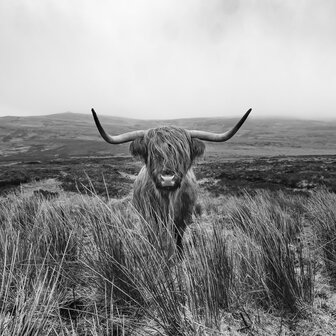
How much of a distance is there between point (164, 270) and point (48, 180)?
13508mm

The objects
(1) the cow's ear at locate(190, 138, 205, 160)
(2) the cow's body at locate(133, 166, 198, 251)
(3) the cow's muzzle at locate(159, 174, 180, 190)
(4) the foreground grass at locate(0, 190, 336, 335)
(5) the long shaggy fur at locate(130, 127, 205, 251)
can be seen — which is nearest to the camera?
(4) the foreground grass at locate(0, 190, 336, 335)

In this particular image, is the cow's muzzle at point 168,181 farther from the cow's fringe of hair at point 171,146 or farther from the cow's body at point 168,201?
the cow's body at point 168,201

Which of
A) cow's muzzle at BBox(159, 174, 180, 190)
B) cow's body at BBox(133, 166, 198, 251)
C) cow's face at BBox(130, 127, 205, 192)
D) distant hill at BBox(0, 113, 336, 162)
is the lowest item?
distant hill at BBox(0, 113, 336, 162)

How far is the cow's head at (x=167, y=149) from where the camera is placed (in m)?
3.08

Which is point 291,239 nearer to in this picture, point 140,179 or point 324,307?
point 324,307

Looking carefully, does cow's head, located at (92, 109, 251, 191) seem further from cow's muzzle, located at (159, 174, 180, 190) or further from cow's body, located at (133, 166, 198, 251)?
cow's body, located at (133, 166, 198, 251)

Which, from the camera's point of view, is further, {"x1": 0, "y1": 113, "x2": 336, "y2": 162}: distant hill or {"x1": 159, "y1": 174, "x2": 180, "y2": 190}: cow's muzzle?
{"x1": 0, "y1": 113, "x2": 336, "y2": 162}: distant hill

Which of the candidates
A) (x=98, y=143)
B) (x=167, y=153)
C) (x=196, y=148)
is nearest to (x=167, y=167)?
(x=167, y=153)

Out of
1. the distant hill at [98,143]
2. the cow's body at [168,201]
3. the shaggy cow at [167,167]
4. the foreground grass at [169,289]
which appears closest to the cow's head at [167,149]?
the shaggy cow at [167,167]

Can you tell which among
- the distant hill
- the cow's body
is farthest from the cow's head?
the distant hill

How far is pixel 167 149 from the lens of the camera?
3252 millimetres

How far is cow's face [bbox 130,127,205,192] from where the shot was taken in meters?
3.08

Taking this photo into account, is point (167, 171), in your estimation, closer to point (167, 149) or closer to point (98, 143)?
point (167, 149)

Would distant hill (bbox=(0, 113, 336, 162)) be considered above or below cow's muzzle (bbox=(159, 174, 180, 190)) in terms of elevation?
below
